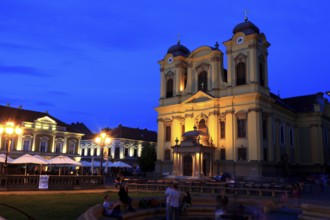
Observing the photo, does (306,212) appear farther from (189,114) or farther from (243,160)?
(189,114)

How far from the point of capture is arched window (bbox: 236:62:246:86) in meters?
45.4

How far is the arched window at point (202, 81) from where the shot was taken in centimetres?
4912

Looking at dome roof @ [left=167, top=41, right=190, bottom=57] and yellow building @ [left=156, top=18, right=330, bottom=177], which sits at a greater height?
dome roof @ [left=167, top=41, right=190, bottom=57]

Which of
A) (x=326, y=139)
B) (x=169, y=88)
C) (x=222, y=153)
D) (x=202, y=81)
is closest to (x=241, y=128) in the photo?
(x=222, y=153)

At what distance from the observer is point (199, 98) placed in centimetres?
4828

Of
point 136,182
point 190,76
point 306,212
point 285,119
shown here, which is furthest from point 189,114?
point 306,212

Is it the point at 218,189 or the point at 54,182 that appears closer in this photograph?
the point at 54,182

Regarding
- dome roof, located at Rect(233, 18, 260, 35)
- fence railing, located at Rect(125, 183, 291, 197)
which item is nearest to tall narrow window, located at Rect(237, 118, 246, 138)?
dome roof, located at Rect(233, 18, 260, 35)

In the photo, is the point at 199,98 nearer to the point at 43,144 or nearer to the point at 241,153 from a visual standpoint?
the point at 241,153

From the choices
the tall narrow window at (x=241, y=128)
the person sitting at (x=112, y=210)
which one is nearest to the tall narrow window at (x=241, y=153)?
the tall narrow window at (x=241, y=128)

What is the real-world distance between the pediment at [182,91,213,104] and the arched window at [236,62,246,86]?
4606 mm

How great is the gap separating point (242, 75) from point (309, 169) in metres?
21.4

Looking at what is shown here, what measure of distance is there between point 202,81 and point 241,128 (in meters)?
10.1

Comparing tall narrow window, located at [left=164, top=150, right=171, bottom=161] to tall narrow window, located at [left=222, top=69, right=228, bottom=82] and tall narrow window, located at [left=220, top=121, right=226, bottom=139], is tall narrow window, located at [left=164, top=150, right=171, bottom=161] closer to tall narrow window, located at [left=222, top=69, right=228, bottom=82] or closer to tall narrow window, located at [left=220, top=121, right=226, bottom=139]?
tall narrow window, located at [left=220, top=121, right=226, bottom=139]
